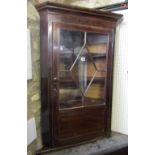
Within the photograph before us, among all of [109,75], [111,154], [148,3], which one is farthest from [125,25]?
[148,3]

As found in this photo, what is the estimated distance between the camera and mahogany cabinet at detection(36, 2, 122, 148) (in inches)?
71.0

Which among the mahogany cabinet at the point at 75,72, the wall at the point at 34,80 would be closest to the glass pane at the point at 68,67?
the mahogany cabinet at the point at 75,72

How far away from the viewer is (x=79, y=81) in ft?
6.61

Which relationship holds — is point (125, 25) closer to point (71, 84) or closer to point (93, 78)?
point (93, 78)

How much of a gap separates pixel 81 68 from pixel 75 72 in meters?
0.09

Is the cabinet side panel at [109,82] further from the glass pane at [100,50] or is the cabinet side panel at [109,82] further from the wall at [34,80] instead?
the wall at [34,80]

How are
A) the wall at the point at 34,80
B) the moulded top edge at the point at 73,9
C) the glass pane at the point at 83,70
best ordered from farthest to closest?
1. the glass pane at the point at 83,70
2. the wall at the point at 34,80
3. the moulded top edge at the point at 73,9

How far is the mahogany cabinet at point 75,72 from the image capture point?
5.91ft

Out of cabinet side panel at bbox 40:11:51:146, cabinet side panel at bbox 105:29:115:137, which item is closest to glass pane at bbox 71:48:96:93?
cabinet side panel at bbox 105:29:115:137

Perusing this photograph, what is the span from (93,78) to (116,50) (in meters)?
0.43

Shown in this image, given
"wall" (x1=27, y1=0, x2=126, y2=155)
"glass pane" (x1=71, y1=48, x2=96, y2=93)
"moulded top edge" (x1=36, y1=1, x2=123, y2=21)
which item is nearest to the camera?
"moulded top edge" (x1=36, y1=1, x2=123, y2=21)

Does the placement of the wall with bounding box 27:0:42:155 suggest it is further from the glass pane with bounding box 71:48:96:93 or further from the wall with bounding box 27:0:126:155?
the glass pane with bounding box 71:48:96:93

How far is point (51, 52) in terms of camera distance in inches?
70.6

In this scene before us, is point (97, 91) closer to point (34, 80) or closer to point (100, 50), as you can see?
point (100, 50)
